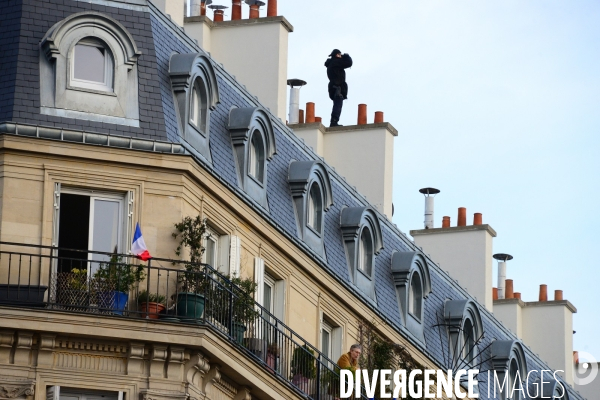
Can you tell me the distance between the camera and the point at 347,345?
42906 mm

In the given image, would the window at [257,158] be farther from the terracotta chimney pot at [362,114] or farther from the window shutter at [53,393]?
→ the terracotta chimney pot at [362,114]

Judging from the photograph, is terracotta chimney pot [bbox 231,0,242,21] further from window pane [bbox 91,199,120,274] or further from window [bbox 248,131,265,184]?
window pane [bbox 91,199,120,274]

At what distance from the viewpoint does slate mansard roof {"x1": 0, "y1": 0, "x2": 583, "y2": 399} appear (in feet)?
117

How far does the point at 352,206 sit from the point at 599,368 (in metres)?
23.2

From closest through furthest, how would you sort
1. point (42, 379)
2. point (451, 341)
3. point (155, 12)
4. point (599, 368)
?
point (42, 379), point (155, 12), point (451, 341), point (599, 368)

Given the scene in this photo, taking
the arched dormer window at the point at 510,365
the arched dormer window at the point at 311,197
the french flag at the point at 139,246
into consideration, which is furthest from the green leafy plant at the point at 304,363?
the arched dormer window at the point at 510,365

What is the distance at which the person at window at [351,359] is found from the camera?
3684 centimetres

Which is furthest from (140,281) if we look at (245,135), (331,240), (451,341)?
(451,341)

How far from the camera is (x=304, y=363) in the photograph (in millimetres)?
38250

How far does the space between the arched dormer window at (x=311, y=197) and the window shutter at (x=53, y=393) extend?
8510mm

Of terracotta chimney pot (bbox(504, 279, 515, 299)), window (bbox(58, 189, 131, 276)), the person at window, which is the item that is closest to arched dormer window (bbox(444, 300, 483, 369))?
the person at window

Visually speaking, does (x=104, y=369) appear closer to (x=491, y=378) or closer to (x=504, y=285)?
(x=491, y=378)

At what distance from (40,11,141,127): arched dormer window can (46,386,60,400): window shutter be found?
4.68 meters

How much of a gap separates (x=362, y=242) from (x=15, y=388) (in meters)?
12.4
